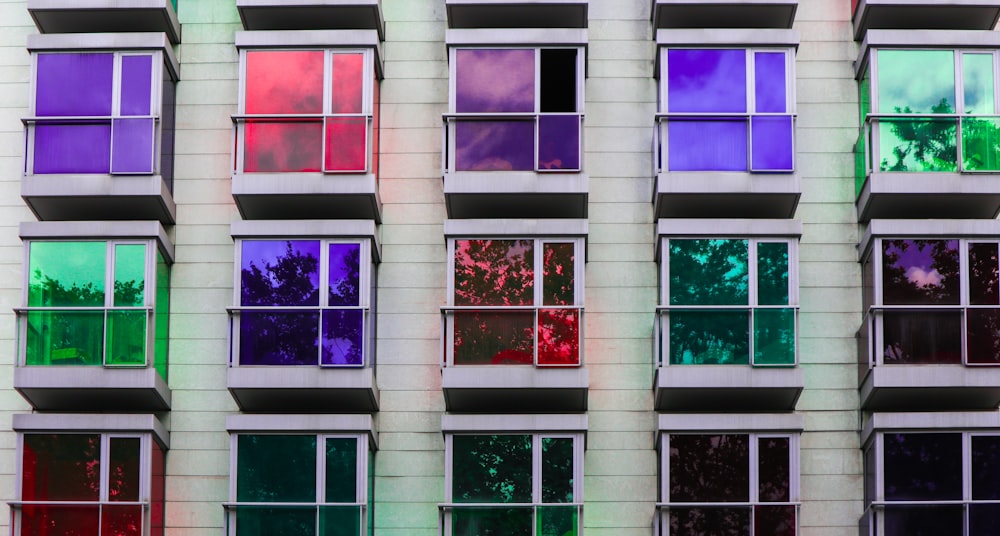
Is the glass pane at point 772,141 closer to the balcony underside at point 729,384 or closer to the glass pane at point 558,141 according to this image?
the glass pane at point 558,141

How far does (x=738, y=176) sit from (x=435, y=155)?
543 centimetres

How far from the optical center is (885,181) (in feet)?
113

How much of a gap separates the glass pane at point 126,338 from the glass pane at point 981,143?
14.3 meters

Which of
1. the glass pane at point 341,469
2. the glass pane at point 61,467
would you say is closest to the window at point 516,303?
the glass pane at point 341,469

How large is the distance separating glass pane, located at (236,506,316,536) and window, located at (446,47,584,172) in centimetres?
652

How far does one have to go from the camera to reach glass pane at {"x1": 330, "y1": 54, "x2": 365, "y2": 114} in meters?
35.0

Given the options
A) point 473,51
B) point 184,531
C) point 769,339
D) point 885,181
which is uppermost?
point 473,51

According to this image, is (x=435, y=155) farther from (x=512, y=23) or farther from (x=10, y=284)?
(x=10, y=284)

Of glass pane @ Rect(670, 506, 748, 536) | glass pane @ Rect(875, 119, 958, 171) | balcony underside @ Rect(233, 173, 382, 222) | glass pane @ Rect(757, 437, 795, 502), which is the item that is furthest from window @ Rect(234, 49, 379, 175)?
glass pane @ Rect(875, 119, 958, 171)

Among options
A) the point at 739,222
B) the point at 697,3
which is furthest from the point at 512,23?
the point at 739,222

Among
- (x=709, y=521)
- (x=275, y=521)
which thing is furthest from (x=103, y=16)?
(x=709, y=521)

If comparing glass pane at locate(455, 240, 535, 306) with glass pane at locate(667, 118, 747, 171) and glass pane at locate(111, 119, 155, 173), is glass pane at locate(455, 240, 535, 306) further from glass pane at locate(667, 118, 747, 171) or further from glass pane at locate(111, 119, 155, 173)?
glass pane at locate(111, 119, 155, 173)

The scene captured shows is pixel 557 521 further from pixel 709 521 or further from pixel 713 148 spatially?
pixel 713 148

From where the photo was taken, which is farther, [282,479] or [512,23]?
[512,23]
